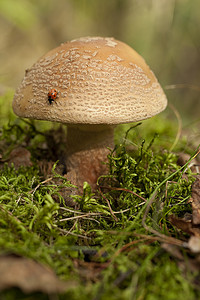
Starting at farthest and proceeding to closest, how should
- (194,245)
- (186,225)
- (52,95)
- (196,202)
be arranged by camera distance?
(52,95)
(196,202)
(186,225)
(194,245)

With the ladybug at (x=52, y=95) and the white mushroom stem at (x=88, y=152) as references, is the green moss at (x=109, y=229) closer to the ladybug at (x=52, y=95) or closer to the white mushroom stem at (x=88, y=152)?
the white mushroom stem at (x=88, y=152)


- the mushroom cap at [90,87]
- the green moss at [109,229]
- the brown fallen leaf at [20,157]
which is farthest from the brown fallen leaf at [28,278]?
the brown fallen leaf at [20,157]

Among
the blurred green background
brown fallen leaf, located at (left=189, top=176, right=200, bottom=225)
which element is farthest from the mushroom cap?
the blurred green background

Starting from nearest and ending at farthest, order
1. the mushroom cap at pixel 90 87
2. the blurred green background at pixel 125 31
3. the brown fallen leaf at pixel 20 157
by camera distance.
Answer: the mushroom cap at pixel 90 87 < the brown fallen leaf at pixel 20 157 < the blurred green background at pixel 125 31

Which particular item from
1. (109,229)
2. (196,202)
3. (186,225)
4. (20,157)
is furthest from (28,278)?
(20,157)

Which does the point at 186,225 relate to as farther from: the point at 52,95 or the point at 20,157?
the point at 20,157

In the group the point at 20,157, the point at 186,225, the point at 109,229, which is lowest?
the point at 20,157
